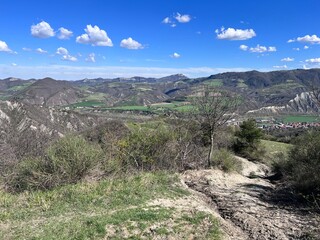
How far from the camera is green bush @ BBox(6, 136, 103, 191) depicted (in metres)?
11.8

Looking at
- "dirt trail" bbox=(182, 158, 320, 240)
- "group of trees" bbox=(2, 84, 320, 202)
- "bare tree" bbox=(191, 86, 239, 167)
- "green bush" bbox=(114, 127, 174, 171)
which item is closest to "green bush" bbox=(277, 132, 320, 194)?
"group of trees" bbox=(2, 84, 320, 202)

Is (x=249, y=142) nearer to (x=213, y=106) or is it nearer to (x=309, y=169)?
(x=213, y=106)

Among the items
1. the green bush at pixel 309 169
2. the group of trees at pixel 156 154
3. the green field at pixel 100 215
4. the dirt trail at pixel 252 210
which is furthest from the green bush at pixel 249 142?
the green field at pixel 100 215

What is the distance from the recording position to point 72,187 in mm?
11023

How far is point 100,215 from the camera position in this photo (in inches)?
358

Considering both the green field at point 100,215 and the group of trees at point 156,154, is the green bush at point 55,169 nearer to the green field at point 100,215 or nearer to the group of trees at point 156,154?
the group of trees at point 156,154

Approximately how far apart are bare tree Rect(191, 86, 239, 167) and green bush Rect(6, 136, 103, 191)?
7.96 meters

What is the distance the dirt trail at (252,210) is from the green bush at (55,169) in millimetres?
4629

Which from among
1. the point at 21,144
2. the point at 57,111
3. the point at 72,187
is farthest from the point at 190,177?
the point at 57,111

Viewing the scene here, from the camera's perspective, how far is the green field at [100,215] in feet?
26.5

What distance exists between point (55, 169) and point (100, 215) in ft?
12.2

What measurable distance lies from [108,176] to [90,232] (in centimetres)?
527

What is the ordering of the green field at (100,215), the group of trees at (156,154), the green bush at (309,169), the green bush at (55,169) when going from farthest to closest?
the green bush at (309,169), the group of trees at (156,154), the green bush at (55,169), the green field at (100,215)

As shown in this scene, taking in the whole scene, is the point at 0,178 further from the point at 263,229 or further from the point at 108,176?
the point at 263,229
